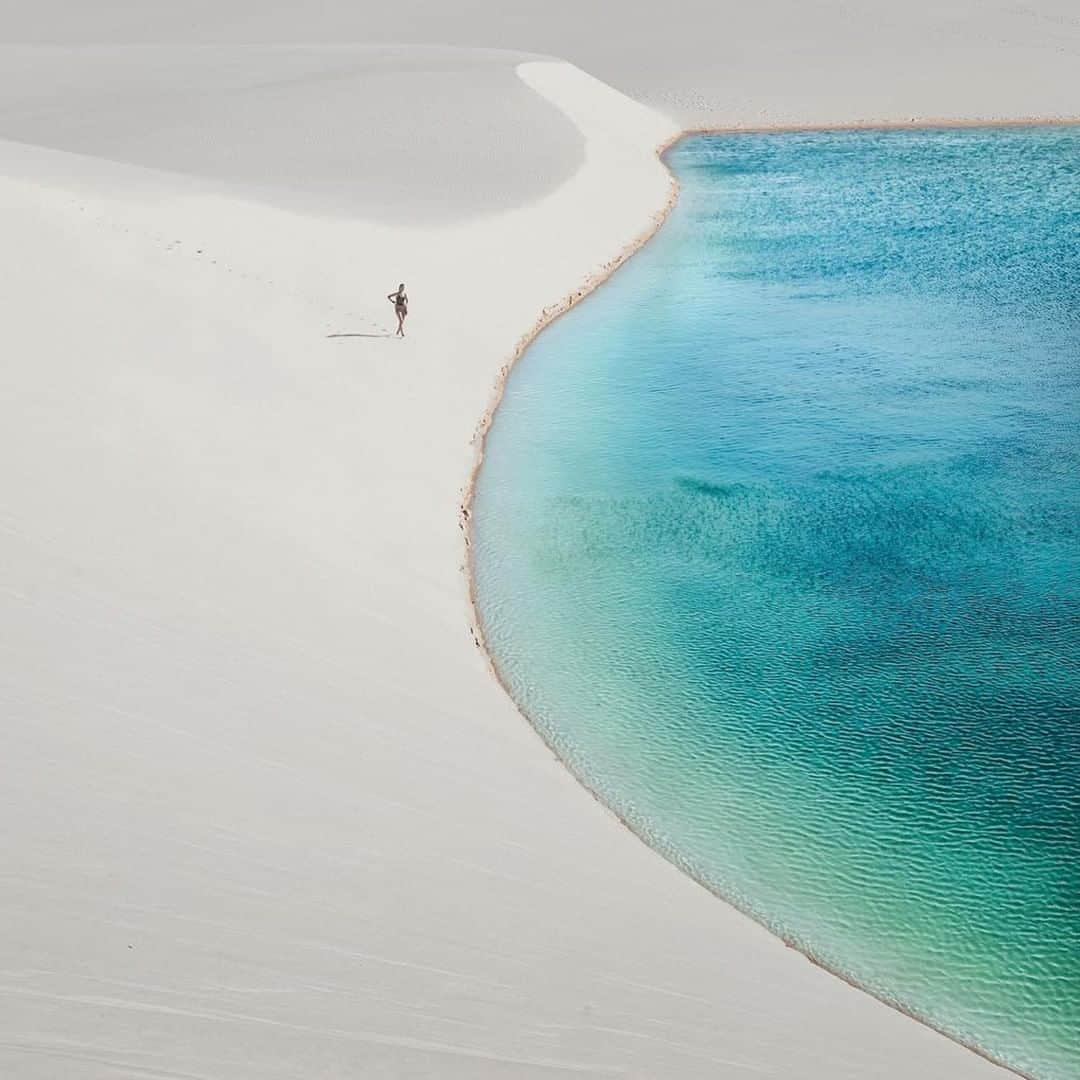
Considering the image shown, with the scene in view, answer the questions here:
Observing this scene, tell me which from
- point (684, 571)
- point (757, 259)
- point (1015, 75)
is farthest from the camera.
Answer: point (1015, 75)

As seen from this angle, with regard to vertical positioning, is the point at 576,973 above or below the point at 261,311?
below

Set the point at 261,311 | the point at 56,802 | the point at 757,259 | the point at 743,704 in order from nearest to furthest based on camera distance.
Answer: the point at 56,802
the point at 743,704
the point at 261,311
the point at 757,259

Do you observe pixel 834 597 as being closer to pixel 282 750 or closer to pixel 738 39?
pixel 282 750

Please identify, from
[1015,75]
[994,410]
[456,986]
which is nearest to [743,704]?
[456,986]

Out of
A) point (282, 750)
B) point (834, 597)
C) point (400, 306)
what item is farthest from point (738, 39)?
point (282, 750)

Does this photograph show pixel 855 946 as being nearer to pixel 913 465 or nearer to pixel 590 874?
pixel 590 874

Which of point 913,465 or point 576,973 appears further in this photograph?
point 913,465

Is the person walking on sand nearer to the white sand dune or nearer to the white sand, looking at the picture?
the white sand
